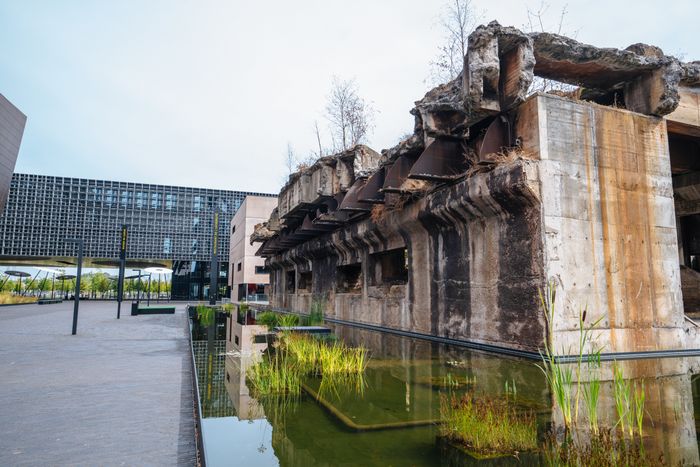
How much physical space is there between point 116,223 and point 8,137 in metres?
24.3

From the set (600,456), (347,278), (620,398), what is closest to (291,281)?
(347,278)

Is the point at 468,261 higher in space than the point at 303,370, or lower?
higher

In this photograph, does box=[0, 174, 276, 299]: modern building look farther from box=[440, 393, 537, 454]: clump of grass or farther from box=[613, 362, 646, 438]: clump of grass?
box=[613, 362, 646, 438]: clump of grass

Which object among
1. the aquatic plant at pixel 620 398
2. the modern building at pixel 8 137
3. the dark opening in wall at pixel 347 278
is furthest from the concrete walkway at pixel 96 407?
the modern building at pixel 8 137

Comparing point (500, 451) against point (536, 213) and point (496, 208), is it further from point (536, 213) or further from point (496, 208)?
point (496, 208)

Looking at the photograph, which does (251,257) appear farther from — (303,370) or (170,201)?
(303,370)

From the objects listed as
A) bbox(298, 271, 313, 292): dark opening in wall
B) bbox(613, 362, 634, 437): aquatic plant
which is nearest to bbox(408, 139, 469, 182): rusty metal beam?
bbox(613, 362, 634, 437): aquatic plant

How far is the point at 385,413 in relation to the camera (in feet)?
13.2

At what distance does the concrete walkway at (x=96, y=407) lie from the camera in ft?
10.2

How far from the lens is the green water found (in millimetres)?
3004

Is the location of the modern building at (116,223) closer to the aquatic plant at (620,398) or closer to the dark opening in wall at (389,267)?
the dark opening in wall at (389,267)

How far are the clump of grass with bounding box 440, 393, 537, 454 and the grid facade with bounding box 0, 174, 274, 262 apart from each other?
58421 millimetres

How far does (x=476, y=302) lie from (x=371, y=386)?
183 inches

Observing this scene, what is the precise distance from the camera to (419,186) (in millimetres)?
11328
